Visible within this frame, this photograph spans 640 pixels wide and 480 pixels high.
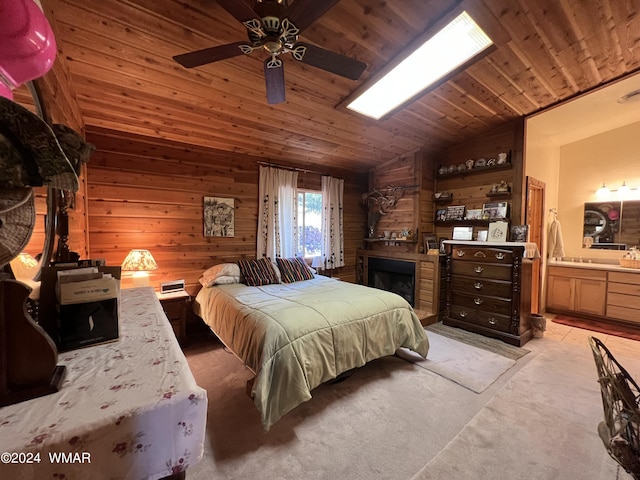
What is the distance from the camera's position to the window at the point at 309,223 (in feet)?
14.3

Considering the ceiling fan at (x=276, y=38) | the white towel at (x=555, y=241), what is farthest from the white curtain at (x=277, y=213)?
the white towel at (x=555, y=241)

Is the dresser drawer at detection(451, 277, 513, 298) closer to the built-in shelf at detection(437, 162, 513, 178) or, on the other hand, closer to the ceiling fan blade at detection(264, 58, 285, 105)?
the built-in shelf at detection(437, 162, 513, 178)

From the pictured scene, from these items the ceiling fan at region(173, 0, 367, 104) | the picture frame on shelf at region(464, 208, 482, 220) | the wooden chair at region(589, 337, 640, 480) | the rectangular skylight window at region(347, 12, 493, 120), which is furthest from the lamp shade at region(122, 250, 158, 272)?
the picture frame on shelf at region(464, 208, 482, 220)

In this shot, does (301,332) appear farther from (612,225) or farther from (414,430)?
(612,225)

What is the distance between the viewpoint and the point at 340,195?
4.67m

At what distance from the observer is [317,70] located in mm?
2283

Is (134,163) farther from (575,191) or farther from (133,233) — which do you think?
(575,191)

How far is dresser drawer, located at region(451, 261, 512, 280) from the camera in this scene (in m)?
3.18

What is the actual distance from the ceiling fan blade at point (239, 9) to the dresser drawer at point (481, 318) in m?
3.81

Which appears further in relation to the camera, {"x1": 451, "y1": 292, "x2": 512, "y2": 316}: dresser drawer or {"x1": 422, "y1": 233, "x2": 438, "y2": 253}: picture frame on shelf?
{"x1": 422, "y1": 233, "x2": 438, "y2": 253}: picture frame on shelf

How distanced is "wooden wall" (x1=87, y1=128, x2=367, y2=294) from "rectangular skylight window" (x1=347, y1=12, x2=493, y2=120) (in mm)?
1916

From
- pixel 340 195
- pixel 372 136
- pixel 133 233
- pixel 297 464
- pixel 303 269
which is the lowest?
pixel 297 464

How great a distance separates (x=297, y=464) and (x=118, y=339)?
1249mm

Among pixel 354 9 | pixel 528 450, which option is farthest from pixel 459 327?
pixel 354 9
